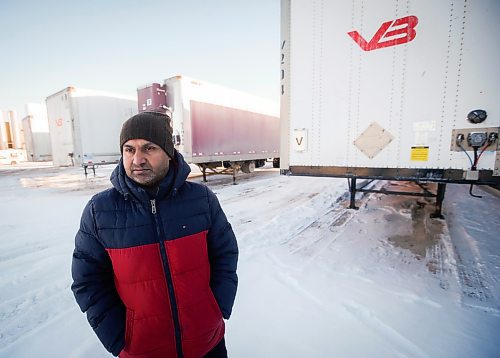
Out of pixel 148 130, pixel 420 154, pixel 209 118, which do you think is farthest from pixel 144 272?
pixel 209 118

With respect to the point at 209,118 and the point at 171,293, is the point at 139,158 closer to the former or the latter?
the point at 171,293

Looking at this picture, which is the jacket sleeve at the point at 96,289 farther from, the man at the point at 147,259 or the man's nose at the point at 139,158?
the man's nose at the point at 139,158

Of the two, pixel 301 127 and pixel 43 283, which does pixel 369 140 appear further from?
pixel 43 283

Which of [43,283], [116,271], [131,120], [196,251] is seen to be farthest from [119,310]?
[43,283]

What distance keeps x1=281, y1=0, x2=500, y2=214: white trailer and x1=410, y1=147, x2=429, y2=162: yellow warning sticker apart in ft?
0.03

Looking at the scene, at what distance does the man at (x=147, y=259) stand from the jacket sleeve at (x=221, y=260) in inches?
2.8

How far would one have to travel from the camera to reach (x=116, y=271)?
1271 mm

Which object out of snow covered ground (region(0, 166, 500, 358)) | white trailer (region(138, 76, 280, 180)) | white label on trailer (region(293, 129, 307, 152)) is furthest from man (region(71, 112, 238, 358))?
white trailer (region(138, 76, 280, 180))

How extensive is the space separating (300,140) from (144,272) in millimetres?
3136

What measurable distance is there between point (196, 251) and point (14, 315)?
7.70 feet

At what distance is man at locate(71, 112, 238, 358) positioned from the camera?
124cm

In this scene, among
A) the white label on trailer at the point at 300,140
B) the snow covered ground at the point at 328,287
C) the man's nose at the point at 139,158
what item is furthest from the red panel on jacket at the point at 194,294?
the white label on trailer at the point at 300,140

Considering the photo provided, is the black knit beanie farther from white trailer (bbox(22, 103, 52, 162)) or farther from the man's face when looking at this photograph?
white trailer (bbox(22, 103, 52, 162))

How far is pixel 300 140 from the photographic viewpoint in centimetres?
385
